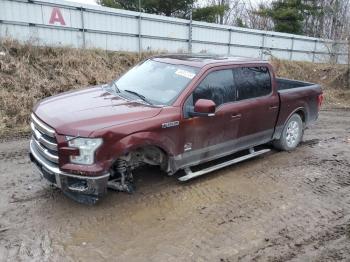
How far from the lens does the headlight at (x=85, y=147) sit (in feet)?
13.7

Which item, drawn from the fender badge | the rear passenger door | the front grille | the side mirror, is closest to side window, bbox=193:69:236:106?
the rear passenger door

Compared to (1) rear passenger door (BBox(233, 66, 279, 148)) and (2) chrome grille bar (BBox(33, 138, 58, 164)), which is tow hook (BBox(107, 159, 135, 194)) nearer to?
(2) chrome grille bar (BBox(33, 138, 58, 164))

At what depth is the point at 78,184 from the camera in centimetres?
435

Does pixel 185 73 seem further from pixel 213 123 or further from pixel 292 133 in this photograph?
pixel 292 133

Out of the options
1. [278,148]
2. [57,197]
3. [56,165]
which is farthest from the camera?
[278,148]

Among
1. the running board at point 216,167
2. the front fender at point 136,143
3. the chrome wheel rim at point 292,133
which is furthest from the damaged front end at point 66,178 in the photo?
the chrome wheel rim at point 292,133

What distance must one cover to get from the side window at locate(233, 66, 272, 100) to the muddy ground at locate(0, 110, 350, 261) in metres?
1.34

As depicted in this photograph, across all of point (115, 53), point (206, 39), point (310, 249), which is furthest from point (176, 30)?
point (310, 249)

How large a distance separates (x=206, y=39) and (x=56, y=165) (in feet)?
41.9

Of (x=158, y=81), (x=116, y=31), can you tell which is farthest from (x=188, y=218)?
(x=116, y=31)

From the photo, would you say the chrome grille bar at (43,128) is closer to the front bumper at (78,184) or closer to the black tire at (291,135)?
the front bumper at (78,184)

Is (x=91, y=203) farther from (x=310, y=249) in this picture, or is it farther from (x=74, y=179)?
(x=310, y=249)

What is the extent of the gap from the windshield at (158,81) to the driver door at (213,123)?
0.24 metres

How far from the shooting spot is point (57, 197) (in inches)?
194
